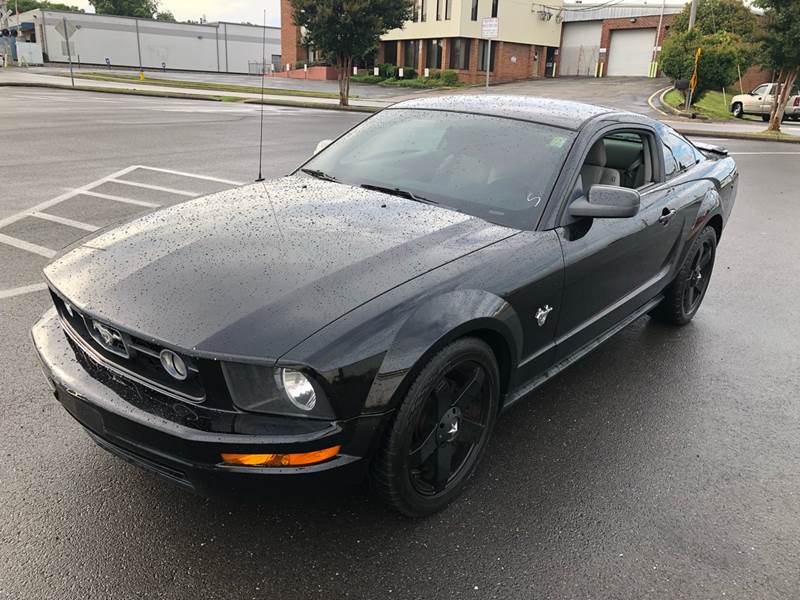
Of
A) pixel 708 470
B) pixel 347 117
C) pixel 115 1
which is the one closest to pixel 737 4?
pixel 347 117

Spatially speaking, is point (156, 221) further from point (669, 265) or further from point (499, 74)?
point (499, 74)

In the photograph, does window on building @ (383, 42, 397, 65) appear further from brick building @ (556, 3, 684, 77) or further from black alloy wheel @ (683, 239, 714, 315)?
black alloy wheel @ (683, 239, 714, 315)

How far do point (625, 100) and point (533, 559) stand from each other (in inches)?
1426

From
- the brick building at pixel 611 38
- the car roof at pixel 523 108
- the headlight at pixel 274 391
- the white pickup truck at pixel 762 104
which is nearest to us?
the headlight at pixel 274 391

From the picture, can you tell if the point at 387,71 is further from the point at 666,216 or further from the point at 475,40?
the point at 666,216

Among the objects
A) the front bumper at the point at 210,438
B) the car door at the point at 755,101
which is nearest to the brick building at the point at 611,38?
the car door at the point at 755,101

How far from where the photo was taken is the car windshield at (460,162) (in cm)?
326

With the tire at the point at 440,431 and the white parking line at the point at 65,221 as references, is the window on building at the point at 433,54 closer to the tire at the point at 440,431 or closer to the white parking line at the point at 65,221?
the white parking line at the point at 65,221

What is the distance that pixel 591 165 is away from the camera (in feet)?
11.7

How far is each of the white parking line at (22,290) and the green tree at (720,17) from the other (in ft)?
121

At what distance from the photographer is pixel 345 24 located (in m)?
25.2

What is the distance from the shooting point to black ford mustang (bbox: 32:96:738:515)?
84.9 inches

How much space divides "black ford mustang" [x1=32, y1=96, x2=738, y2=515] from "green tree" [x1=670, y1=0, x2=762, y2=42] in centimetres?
3651

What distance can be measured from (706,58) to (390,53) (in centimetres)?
2909
